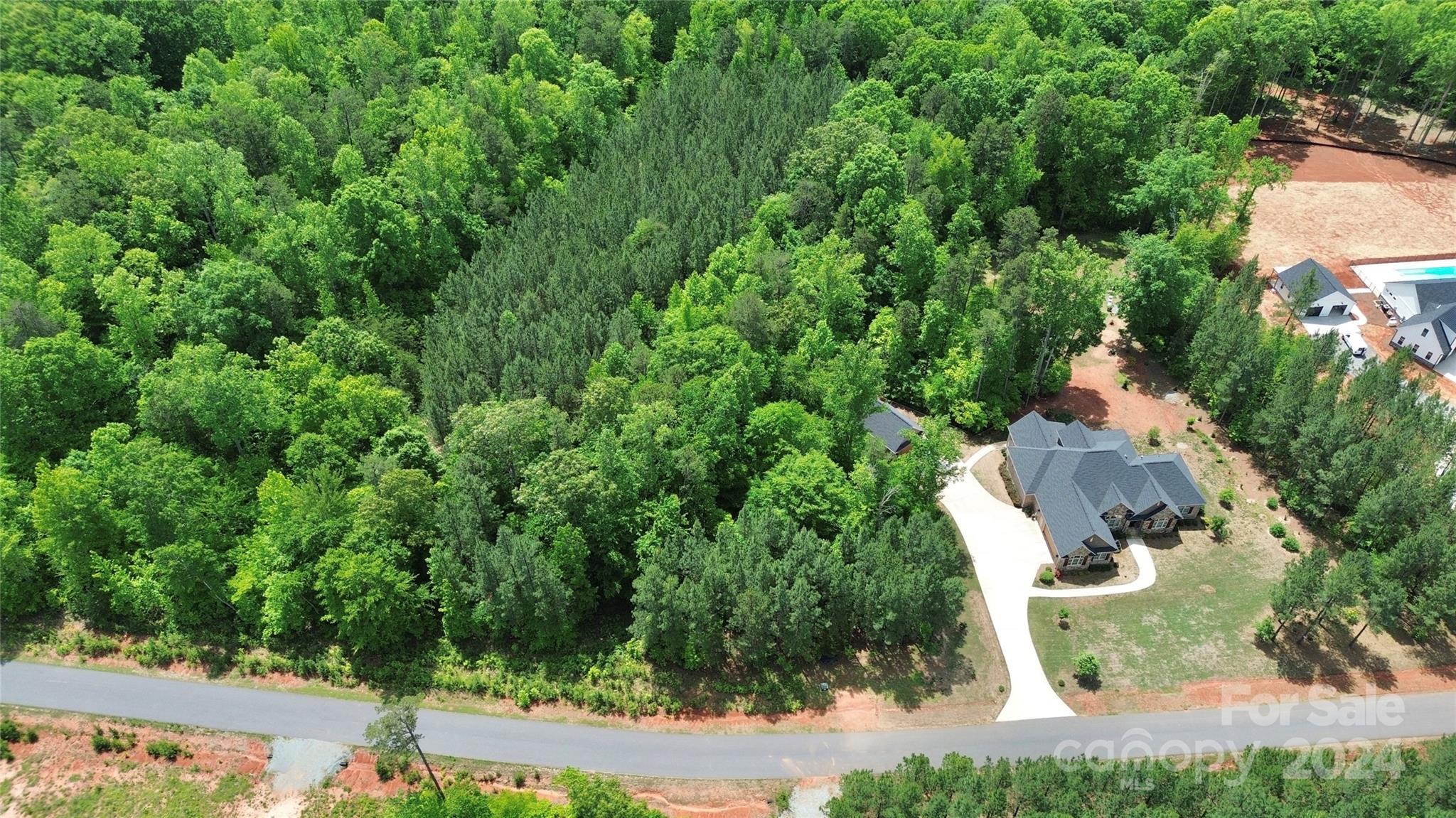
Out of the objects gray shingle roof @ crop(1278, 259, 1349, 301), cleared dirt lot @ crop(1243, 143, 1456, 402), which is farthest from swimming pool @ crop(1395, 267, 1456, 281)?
gray shingle roof @ crop(1278, 259, 1349, 301)

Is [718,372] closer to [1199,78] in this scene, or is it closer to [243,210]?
[243,210]

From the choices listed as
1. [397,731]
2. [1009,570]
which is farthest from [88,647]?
[1009,570]

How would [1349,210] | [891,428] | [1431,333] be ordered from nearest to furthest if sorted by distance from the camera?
[891,428] → [1431,333] → [1349,210]

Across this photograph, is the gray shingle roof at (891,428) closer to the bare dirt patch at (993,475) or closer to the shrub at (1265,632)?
the bare dirt patch at (993,475)

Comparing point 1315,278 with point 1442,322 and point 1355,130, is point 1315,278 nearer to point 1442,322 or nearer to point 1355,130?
point 1442,322

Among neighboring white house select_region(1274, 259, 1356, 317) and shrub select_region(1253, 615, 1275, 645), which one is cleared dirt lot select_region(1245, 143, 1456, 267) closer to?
neighboring white house select_region(1274, 259, 1356, 317)

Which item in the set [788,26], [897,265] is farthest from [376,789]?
[788,26]

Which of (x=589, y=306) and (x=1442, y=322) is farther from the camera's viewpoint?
(x=1442, y=322)
